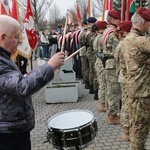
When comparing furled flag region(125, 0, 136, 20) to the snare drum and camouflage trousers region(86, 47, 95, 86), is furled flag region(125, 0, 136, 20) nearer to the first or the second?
camouflage trousers region(86, 47, 95, 86)

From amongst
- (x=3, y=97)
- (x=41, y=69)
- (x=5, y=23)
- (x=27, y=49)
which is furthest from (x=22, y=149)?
(x=27, y=49)

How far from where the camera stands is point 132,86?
A: 13.9 ft

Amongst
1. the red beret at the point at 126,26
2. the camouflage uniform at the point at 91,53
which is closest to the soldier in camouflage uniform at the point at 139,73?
the red beret at the point at 126,26

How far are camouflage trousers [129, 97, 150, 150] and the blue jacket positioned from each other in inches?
77.6

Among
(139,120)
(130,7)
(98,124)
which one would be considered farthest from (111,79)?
(130,7)

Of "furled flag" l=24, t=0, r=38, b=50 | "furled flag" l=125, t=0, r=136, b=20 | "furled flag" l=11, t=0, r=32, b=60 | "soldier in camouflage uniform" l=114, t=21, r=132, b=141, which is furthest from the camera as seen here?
"furled flag" l=24, t=0, r=38, b=50

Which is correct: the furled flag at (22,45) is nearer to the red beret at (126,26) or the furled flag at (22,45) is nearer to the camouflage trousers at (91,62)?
the camouflage trousers at (91,62)

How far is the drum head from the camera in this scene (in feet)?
11.0

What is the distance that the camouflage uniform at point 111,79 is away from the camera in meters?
6.25

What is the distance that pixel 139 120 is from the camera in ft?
14.1

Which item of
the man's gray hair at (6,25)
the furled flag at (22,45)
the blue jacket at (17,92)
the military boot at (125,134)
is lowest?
the military boot at (125,134)

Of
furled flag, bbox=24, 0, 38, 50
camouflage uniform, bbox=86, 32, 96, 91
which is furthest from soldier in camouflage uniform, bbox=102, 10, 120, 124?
furled flag, bbox=24, 0, 38, 50

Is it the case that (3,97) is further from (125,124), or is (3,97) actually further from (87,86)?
(87,86)

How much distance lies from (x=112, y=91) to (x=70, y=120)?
2.90 meters
